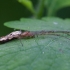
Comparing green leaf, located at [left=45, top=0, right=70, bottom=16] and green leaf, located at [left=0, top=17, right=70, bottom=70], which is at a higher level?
green leaf, located at [left=45, top=0, right=70, bottom=16]

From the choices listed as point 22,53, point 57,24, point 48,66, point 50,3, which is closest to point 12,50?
point 22,53

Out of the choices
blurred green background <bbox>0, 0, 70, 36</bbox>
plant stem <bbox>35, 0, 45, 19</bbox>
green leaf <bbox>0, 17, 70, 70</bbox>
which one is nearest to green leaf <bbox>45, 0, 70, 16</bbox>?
plant stem <bbox>35, 0, 45, 19</bbox>

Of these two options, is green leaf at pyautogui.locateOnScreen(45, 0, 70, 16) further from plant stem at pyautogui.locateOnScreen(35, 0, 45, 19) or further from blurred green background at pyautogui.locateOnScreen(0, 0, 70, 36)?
blurred green background at pyautogui.locateOnScreen(0, 0, 70, 36)

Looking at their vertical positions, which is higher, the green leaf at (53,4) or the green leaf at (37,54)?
the green leaf at (53,4)

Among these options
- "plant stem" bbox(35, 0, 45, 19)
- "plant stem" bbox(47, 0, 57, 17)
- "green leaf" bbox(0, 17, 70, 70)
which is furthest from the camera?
"plant stem" bbox(47, 0, 57, 17)

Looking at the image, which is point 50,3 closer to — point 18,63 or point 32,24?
point 32,24

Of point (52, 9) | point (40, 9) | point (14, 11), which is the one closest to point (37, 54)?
point (40, 9)

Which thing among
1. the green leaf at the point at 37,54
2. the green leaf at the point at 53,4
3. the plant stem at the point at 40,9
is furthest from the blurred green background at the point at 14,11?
the green leaf at the point at 37,54

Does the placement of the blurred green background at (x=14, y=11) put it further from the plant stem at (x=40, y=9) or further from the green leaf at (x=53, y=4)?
the plant stem at (x=40, y=9)
